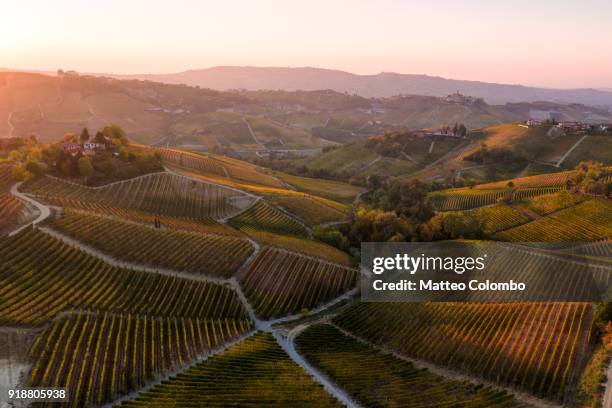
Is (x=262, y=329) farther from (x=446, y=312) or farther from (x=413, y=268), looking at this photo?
(x=413, y=268)

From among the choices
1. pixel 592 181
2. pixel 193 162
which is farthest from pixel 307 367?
pixel 592 181

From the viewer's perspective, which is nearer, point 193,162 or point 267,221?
point 267,221

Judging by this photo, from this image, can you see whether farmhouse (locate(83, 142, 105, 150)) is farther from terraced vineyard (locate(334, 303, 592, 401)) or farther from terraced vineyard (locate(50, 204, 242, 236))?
terraced vineyard (locate(334, 303, 592, 401))

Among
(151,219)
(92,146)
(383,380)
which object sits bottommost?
(383,380)

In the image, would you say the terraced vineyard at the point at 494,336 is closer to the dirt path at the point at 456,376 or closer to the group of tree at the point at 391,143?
the dirt path at the point at 456,376

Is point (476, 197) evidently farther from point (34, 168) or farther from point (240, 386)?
point (34, 168)


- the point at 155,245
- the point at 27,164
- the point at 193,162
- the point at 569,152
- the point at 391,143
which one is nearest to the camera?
the point at 155,245
